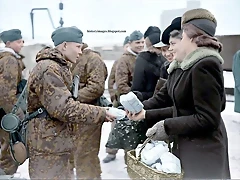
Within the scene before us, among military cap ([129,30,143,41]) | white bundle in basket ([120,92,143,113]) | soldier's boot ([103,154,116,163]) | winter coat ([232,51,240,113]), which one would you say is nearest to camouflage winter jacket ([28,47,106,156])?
white bundle in basket ([120,92,143,113])

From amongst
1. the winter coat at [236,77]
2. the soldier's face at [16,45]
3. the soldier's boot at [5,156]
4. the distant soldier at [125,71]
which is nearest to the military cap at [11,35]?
the soldier's face at [16,45]

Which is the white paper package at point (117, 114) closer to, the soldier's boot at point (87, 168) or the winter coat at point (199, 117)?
the winter coat at point (199, 117)

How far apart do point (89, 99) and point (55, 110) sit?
0.66m

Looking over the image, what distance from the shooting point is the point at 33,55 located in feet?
5.65

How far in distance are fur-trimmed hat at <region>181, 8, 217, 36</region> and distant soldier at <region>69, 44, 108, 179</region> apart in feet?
3.06

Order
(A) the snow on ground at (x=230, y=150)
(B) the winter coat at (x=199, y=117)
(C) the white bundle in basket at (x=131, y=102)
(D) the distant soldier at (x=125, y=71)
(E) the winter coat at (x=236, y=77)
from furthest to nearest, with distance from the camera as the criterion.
Answer: (D) the distant soldier at (x=125, y=71)
(A) the snow on ground at (x=230, y=150)
(E) the winter coat at (x=236, y=77)
(C) the white bundle in basket at (x=131, y=102)
(B) the winter coat at (x=199, y=117)

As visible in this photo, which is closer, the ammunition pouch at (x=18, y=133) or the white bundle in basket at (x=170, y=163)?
the white bundle in basket at (x=170, y=163)

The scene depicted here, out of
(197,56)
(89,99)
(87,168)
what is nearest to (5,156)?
(87,168)

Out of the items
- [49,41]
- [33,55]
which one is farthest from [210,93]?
[33,55]

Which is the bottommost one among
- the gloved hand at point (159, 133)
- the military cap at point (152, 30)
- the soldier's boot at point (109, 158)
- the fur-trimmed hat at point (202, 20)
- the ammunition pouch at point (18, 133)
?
the soldier's boot at point (109, 158)

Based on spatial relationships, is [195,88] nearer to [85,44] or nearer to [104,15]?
[104,15]

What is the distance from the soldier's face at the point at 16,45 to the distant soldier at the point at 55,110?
41 centimetres

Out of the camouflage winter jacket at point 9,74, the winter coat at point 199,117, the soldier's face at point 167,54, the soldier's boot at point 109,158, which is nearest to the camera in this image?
the winter coat at point 199,117

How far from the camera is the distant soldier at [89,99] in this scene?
187cm
